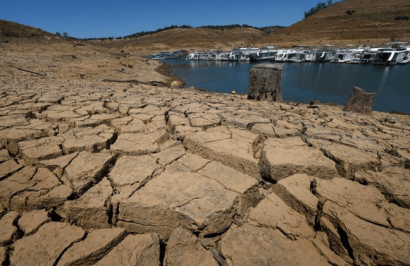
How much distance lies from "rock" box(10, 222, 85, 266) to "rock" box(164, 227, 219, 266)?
459mm

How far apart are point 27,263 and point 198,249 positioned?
0.74 metres

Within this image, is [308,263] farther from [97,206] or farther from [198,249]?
[97,206]

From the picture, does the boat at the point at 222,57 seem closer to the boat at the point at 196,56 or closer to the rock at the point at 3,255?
the boat at the point at 196,56

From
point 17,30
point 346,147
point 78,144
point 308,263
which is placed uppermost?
point 17,30

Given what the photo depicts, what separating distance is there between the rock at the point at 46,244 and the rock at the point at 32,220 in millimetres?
29

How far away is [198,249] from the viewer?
3.03ft

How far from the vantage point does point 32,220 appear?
3.28 feet

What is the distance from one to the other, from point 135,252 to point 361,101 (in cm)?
518

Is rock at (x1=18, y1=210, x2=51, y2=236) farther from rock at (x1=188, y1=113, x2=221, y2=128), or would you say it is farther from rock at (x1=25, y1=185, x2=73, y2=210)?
rock at (x1=188, y1=113, x2=221, y2=128)

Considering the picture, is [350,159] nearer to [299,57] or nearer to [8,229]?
[8,229]

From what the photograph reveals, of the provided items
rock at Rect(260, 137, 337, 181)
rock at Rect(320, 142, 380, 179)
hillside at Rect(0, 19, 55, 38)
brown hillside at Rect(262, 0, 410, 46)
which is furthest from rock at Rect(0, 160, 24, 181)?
brown hillside at Rect(262, 0, 410, 46)

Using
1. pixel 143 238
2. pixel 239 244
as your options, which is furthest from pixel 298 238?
pixel 143 238

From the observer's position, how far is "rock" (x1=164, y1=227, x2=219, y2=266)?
A: 2.87ft

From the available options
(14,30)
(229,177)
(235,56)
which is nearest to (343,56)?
(235,56)
